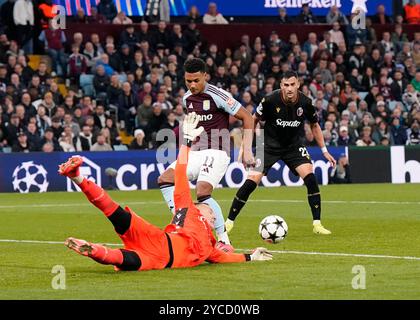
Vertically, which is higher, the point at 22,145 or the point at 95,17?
the point at 95,17

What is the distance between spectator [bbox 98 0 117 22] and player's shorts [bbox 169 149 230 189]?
65.0 ft

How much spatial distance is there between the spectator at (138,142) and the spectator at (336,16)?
386 inches

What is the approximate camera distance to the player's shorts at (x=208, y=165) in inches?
568

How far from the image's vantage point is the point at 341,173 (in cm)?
3047

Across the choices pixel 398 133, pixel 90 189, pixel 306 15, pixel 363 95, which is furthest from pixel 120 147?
pixel 90 189

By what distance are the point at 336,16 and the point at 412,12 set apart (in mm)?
3145

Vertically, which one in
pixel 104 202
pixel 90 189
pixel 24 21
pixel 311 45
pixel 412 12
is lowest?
pixel 104 202

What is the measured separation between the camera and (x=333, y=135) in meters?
31.2

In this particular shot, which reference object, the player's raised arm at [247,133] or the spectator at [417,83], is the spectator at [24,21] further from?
the player's raised arm at [247,133]

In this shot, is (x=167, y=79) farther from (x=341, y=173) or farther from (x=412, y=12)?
(x=412, y=12)

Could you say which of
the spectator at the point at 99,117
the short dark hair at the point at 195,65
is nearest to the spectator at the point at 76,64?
the spectator at the point at 99,117

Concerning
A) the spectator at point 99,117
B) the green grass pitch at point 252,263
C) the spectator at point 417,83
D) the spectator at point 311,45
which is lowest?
the green grass pitch at point 252,263

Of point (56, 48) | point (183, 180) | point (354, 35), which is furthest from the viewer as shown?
point (354, 35)
